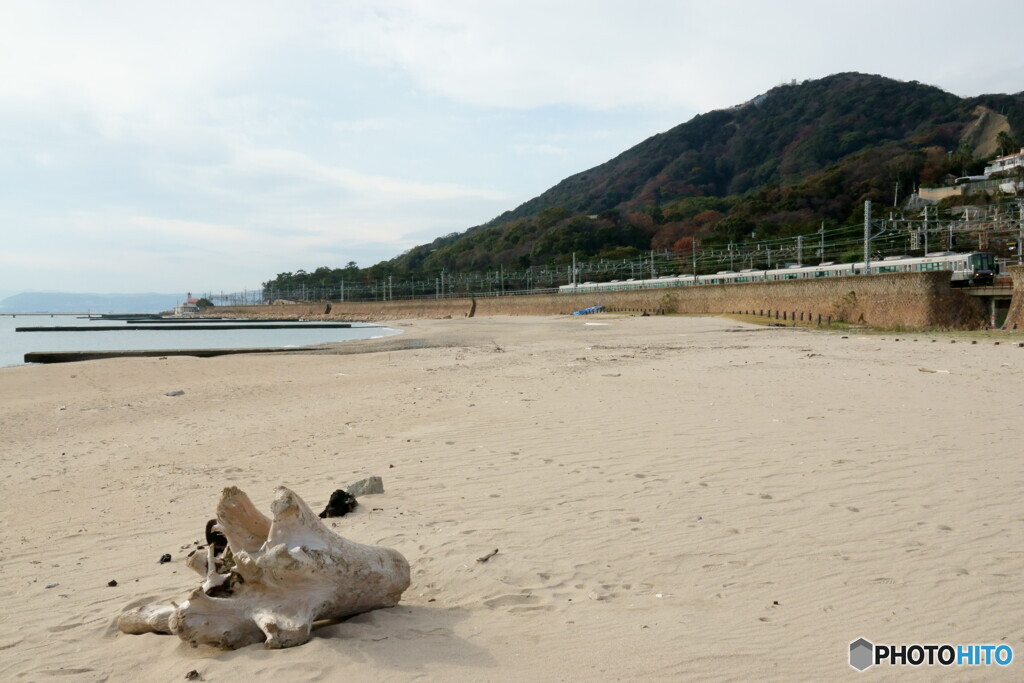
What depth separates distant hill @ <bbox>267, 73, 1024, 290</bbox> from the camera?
99.6 metres

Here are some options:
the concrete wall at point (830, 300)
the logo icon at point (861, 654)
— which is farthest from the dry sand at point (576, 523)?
the concrete wall at point (830, 300)

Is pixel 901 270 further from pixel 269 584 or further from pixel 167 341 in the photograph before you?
pixel 167 341

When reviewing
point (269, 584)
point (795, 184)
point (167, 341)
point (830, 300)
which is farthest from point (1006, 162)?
point (269, 584)

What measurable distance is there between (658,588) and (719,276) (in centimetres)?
6158

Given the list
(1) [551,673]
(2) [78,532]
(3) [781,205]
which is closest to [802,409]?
(1) [551,673]

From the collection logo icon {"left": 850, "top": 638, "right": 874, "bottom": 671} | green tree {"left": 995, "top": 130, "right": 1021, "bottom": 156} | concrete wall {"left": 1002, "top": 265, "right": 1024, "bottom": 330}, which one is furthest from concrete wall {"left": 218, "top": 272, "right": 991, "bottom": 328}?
green tree {"left": 995, "top": 130, "right": 1021, "bottom": 156}

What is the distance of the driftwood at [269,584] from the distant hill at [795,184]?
3466 inches

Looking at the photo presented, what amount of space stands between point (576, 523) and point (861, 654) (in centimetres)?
230

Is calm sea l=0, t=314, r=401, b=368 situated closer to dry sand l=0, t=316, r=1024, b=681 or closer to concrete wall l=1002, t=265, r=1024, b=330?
dry sand l=0, t=316, r=1024, b=681

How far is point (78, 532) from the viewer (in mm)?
5430

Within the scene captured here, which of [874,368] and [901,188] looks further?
[901,188]

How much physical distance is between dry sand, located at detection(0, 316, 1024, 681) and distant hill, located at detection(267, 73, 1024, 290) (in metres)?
81.8

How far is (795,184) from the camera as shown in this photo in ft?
377

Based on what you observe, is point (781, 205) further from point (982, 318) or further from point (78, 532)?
point (78, 532)
